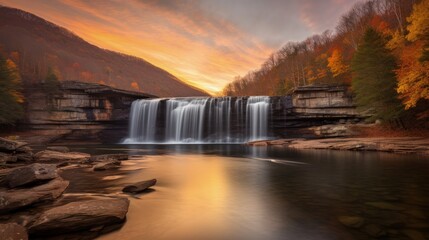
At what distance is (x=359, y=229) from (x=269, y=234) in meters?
1.45

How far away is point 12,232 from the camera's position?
9.41 feet

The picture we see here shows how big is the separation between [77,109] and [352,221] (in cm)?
4158

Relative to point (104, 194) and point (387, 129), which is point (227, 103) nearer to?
point (387, 129)

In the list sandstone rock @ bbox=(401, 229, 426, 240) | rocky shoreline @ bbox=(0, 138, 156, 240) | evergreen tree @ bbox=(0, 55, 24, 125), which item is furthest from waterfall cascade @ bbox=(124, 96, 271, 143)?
sandstone rock @ bbox=(401, 229, 426, 240)

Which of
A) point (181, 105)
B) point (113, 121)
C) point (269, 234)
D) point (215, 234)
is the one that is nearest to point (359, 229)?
point (269, 234)

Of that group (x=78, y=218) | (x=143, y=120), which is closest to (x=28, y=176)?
(x=78, y=218)

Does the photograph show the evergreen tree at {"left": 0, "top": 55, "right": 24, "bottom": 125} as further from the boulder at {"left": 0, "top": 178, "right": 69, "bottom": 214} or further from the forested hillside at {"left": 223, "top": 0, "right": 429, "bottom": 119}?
the forested hillside at {"left": 223, "top": 0, "right": 429, "bottom": 119}

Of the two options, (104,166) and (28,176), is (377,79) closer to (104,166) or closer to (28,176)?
(104,166)

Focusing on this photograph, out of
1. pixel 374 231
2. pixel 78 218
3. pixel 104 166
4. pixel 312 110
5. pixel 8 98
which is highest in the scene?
pixel 8 98

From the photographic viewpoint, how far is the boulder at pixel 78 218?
10.8ft

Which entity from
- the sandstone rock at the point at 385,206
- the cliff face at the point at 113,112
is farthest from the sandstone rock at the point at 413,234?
the cliff face at the point at 113,112

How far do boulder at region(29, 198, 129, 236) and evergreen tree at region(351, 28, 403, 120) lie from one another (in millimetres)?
26503

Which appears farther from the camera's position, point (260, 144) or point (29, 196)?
point (260, 144)

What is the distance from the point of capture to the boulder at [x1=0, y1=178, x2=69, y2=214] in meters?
4.21
